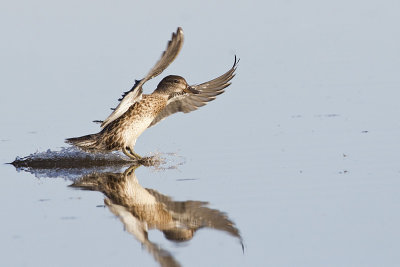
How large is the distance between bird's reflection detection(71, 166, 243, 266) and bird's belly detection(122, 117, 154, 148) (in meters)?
1.22

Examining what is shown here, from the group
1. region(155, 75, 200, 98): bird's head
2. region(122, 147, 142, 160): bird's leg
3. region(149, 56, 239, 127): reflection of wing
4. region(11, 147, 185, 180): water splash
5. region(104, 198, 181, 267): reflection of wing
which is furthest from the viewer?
region(149, 56, 239, 127): reflection of wing

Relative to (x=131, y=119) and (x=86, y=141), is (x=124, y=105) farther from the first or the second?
(x=86, y=141)

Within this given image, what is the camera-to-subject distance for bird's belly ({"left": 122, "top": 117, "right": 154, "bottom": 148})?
28.0 ft

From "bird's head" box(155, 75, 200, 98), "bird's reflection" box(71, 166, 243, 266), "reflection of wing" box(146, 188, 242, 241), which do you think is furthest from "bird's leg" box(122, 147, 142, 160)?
"reflection of wing" box(146, 188, 242, 241)

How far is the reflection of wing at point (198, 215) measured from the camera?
5696 millimetres

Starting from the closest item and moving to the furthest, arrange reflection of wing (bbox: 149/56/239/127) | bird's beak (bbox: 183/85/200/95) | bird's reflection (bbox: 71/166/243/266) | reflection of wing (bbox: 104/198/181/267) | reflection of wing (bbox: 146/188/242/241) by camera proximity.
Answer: reflection of wing (bbox: 104/198/181/267) < bird's reflection (bbox: 71/166/243/266) < reflection of wing (bbox: 146/188/242/241) < bird's beak (bbox: 183/85/200/95) < reflection of wing (bbox: 149/56/239/127)

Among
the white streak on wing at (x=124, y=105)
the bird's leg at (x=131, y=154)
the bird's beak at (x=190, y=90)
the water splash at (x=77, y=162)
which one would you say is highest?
the bird's beak at (x=190, y=90)

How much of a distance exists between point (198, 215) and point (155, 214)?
0.34 metres

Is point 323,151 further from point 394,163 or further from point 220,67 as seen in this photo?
point 220,67

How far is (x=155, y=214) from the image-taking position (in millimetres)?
6188

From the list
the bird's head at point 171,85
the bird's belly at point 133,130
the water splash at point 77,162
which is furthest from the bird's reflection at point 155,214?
the bird's head at point 171,85

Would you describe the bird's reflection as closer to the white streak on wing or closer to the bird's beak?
the white streak on wing

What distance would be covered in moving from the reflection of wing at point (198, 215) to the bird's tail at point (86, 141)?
6.62 ft

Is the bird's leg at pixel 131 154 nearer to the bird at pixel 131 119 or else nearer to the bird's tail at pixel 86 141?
the bird at pixel 131 119
